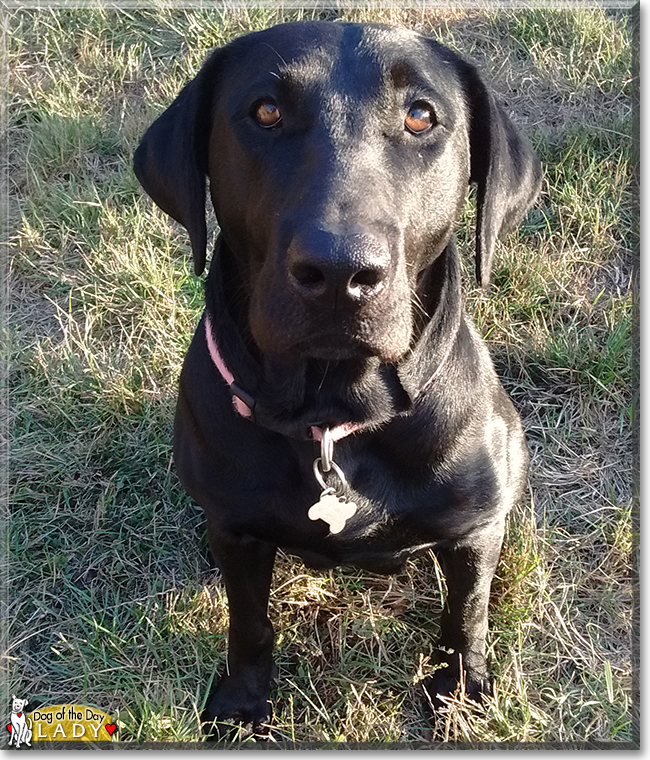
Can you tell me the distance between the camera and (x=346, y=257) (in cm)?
150

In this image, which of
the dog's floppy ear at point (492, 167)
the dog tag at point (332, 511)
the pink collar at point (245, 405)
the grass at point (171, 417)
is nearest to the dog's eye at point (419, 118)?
the dog's floppy ear at point (492, 167)

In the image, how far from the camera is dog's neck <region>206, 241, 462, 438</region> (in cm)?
195

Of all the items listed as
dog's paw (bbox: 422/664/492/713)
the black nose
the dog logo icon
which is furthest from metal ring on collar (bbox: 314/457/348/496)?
the dog logo icon

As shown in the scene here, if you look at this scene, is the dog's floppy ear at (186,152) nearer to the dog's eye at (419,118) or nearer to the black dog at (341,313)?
the black dog at (341,313)

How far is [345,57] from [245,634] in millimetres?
1556

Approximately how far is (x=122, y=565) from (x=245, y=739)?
75 cm

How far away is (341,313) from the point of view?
1.59 meters

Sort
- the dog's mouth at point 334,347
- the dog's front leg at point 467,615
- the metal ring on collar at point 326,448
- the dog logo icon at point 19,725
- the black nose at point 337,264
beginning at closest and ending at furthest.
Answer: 1. the black nose at point 337,264
2. the dog's mouth at point 334,347
3. the metal ring on collar at point 326,448
4. the dog's front leg at point 467,615
5. the dog logo icon at point 19,725

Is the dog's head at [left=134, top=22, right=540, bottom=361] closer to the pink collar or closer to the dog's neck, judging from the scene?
the dog's neck

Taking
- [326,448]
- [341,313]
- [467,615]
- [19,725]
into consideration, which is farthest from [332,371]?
[19,725]

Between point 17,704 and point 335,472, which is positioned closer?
point 335,472

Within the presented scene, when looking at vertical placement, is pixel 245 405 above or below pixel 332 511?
above

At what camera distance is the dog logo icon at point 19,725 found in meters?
2.41

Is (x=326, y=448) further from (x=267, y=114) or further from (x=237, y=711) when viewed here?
(x=237, y=711)
